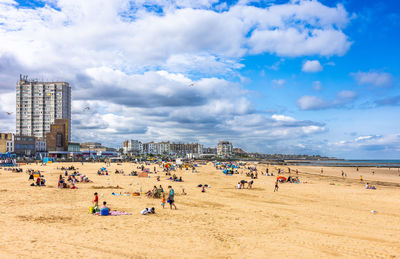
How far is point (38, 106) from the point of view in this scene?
133250mm

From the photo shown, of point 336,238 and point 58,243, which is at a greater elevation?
point 58,243

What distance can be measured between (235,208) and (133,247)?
8.76m

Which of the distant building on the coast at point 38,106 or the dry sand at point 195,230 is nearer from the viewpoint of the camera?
the dry sand at point 195,230

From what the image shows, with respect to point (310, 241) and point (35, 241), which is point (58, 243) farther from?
point (310, 241)

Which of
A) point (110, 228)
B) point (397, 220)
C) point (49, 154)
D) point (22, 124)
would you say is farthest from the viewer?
point (22, 124)

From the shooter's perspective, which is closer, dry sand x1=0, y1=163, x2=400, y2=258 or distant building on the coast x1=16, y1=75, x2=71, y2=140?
dry sand x1=0, y1=163, x2=400, y2=258

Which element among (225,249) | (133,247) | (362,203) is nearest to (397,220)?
(362,203)

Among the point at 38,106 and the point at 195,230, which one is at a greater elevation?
the point at 38,106

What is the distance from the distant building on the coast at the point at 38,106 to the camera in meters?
132

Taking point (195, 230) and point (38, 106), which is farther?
point (38, 106)

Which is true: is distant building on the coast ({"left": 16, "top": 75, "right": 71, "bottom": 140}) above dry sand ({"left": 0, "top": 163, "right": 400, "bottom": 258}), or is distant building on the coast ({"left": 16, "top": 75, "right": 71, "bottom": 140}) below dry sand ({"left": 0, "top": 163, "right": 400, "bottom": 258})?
above

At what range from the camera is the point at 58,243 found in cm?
903

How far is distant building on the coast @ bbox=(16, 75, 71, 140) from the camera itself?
435 ft

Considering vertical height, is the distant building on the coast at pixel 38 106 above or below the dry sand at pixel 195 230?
above
